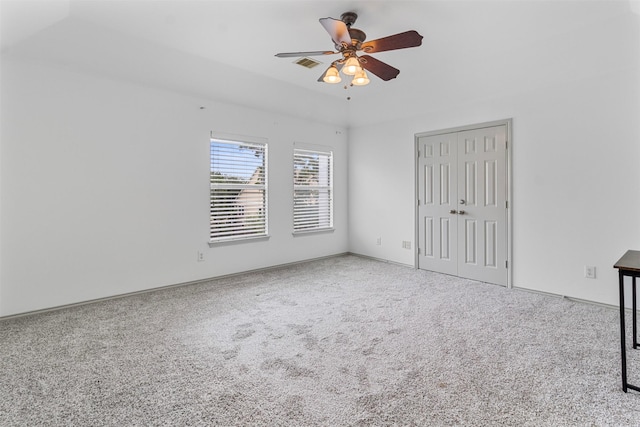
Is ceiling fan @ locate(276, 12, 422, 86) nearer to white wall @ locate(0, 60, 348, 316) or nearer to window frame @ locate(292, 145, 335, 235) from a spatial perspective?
white wall @ locate(0, 60, 348, 316)

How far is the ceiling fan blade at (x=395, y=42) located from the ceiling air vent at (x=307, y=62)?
1.15 meters

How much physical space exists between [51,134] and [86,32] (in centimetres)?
114

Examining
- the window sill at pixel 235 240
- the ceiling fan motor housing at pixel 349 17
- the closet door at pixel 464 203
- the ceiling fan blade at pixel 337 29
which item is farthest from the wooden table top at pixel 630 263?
the window sill at pixel 235 240

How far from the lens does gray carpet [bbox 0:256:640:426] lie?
1797mm

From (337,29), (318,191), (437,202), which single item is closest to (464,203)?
(437,202)

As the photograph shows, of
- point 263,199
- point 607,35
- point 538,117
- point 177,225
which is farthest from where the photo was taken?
point 263,199

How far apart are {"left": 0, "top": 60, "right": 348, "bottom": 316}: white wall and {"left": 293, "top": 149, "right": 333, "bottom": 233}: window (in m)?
0.98

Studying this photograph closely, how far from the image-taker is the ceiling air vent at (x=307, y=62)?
3613 mm

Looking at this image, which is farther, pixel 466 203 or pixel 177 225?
pixel 466 203

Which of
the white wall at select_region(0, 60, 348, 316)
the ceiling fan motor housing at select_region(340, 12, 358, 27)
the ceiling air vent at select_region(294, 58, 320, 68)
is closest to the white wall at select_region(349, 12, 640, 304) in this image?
the ceiling air vent at select_region(294, 58, 320, 68)

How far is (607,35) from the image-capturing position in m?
2.92

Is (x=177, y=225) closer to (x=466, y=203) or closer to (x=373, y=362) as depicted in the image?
(x=373, y=362)

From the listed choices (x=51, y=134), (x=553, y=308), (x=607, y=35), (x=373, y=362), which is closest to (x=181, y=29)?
(x=51, y=134)

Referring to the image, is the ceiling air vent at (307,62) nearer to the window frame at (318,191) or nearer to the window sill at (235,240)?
the window frame at (318,191)
